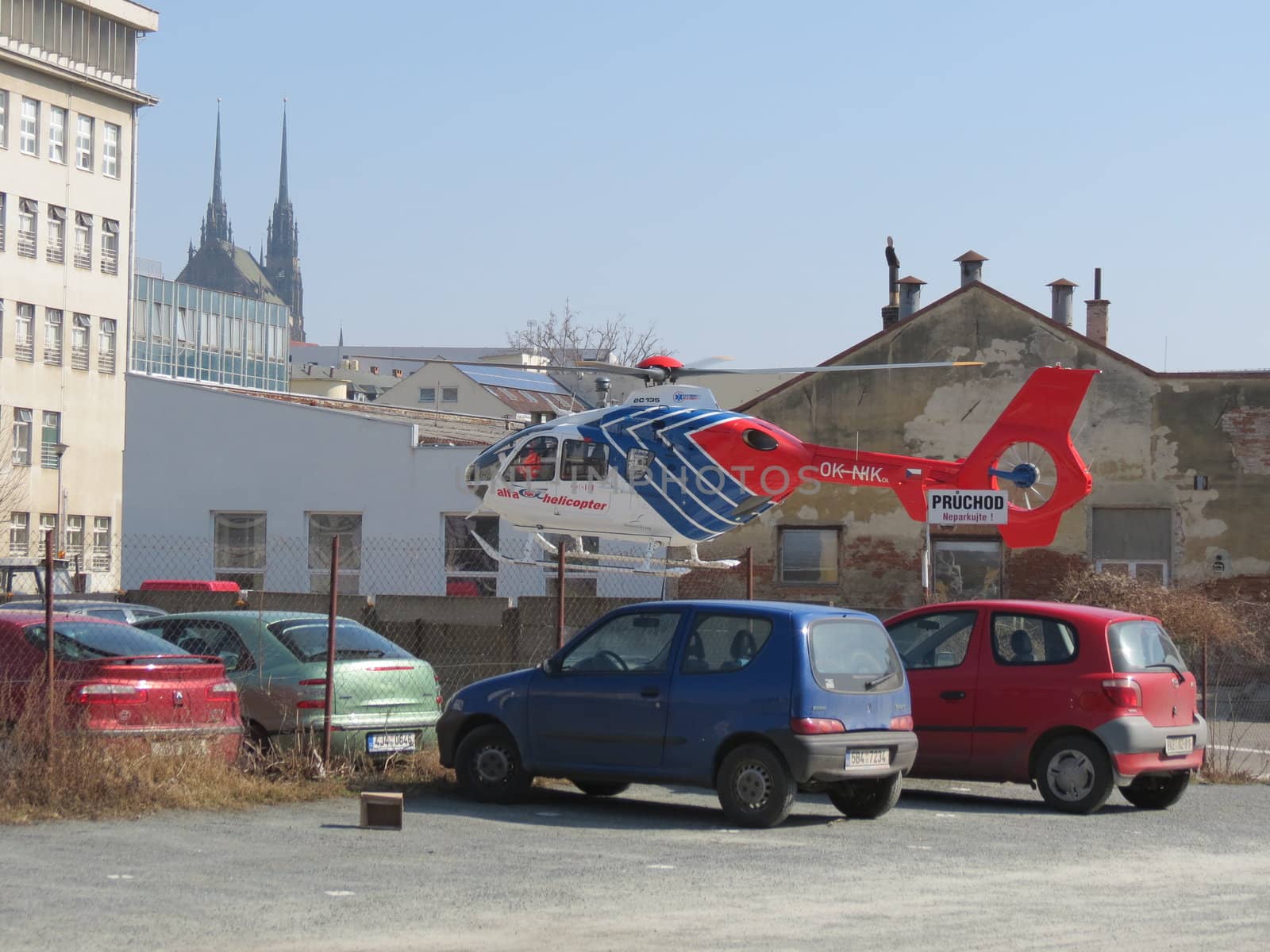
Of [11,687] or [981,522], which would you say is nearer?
[11,687]

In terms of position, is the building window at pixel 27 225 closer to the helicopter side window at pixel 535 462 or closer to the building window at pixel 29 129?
the building window at pixel 29 129

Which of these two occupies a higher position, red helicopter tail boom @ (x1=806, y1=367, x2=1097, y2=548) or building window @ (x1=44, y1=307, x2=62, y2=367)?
building window @ (x1=44, y1=307, x2=62, y2=367)

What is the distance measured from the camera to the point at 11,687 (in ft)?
41.3

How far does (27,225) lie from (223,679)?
200ft

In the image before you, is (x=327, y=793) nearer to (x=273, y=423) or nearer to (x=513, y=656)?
(x=513, y=656)

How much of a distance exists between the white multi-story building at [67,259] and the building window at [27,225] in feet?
0.21

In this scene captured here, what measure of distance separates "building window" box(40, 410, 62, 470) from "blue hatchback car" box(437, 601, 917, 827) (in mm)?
59642

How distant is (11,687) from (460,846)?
376cm

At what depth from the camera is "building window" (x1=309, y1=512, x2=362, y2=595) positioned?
42.3 metres

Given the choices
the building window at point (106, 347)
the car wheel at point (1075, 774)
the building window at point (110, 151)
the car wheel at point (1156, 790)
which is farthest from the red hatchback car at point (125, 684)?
the building window at point (110, 151)

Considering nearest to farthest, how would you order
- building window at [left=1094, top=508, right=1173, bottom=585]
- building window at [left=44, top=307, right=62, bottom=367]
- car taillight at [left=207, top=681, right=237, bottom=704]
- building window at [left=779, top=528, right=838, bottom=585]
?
car taillight at [left=207, top=681, right=237, bottom=704]
building window at [left=1094, top=508, right=1173, bottom=585]
building window at [left=779, top=528, right=838, bottom=585]
building window at [left=44, top=307, right=62, bottom=367]

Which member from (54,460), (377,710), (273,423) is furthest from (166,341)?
(377,710)

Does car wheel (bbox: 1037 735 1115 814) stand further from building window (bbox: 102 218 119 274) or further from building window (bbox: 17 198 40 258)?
building window (bbox: 102 218 119 274)

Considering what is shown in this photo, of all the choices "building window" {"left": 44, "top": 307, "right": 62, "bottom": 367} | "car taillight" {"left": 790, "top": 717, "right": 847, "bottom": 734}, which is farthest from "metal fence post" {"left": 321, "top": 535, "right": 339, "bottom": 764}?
"building window" {"left": 44, "top": 307, "right": 62, "bottom": 367}
